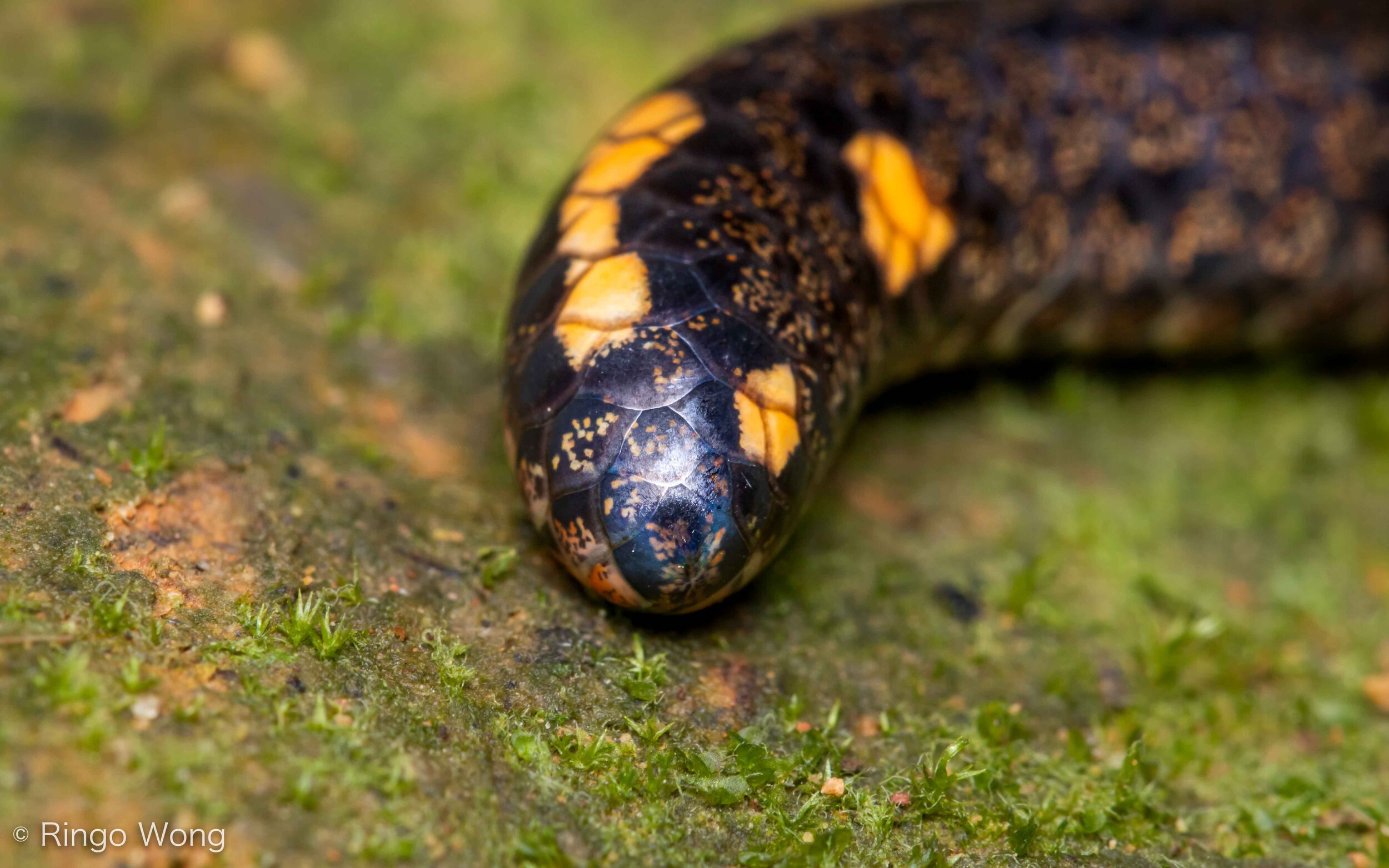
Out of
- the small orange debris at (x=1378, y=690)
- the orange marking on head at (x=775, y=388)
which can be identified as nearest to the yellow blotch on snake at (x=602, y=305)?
the orange marking on head at (x=775, y=388)

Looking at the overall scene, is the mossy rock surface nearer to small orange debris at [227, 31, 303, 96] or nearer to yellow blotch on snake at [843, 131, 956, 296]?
small orange debris at [227, 31, 303, 96]

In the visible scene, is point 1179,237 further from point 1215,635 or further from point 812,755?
point 812,755

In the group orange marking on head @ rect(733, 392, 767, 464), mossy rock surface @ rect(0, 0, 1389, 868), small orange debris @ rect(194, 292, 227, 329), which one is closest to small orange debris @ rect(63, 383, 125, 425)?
mossy rock surface @ rect(0, 0, 1389, 868)

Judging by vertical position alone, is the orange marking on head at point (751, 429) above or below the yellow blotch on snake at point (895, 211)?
below

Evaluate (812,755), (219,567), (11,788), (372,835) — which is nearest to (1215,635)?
(812,755)

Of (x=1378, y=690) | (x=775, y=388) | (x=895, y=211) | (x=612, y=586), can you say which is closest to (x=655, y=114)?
(x=895, y=211)

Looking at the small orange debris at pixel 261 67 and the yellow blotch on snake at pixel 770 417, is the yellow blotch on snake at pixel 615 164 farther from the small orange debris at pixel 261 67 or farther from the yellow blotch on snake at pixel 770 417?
the small orange debris at pixel 261 67

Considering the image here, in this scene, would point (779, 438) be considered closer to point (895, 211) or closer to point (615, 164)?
point (615, 164)
